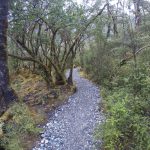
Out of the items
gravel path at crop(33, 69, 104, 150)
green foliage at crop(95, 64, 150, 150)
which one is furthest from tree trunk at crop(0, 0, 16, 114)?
green foliage at crop(95, 64, 150, 150)

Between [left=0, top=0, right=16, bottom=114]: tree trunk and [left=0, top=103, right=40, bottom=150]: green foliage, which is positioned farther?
[left=0, top=0, right=16, bottom=114]: tree trunk

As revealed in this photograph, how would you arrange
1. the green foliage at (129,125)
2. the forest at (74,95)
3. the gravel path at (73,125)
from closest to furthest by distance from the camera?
the green foliage at (129,125) → the forest at (74,95) → the gravel path at (73,125)

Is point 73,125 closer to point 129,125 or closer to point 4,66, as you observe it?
point 129,125

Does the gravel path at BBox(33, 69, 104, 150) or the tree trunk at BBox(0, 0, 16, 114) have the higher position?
the tree trunk at BBox(0, 0, 16, 114)

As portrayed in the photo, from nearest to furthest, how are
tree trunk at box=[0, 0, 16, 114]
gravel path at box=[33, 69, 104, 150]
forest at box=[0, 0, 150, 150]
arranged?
forest at box=[0, 0, 150, 150] → gravel path at box=[33, 69, 104, 150] → tree trunk at box=[0, 0, 16, 114]

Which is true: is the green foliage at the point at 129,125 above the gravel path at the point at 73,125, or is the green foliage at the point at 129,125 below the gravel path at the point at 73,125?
above

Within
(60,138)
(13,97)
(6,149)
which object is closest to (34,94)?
(13,97)

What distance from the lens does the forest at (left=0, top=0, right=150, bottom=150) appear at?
8.06 meters

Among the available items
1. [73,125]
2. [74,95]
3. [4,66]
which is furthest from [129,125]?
[74,95]

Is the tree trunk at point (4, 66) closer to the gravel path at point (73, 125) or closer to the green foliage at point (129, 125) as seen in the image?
the gravel path at point (73, 125)

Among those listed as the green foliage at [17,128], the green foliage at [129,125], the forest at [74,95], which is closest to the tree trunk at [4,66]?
the forest at [74,95]

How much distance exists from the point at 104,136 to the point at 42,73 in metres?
8.55

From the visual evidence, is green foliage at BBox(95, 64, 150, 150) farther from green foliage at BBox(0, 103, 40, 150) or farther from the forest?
green foliage at BBox(0, 103, 40, 150)

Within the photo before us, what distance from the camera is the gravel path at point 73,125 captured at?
872 cm
